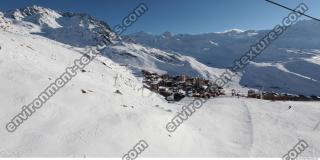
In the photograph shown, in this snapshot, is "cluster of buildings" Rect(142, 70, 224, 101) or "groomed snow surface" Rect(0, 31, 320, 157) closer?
"groomed snow surface" Rect(0, 31, 320, 157)

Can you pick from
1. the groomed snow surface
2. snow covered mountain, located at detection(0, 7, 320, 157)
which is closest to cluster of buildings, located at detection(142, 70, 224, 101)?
snow covered mountain, located at detection(0, 7, 320, 157)

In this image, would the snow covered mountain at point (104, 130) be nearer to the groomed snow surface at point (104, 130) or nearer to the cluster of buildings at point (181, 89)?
the groomed snow surface at point (104, 130)

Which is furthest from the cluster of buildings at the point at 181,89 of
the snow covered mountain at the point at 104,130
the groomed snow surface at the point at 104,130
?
the groomed snow surface at the point at 104,130

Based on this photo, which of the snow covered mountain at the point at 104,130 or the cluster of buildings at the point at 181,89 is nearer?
the snow covered mountain at the point at 104,130

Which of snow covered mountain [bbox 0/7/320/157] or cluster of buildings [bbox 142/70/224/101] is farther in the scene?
cluster of buildings [bbox 142/70/224/101]

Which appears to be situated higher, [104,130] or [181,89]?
[104,130]

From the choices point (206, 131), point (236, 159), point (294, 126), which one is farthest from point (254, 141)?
point (294, 126)

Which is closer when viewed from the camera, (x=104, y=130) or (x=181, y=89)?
(x=104, y=130)

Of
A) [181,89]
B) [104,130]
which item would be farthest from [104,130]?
[181,89]

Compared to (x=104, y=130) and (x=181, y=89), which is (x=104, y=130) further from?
(x=181, y=89)

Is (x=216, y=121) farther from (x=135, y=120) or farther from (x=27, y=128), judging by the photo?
(x=27, y=128)

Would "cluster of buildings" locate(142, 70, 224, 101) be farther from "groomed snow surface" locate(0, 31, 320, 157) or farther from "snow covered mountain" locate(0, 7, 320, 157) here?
"groomed snow surface" locate(0, 31, 320, 157)
